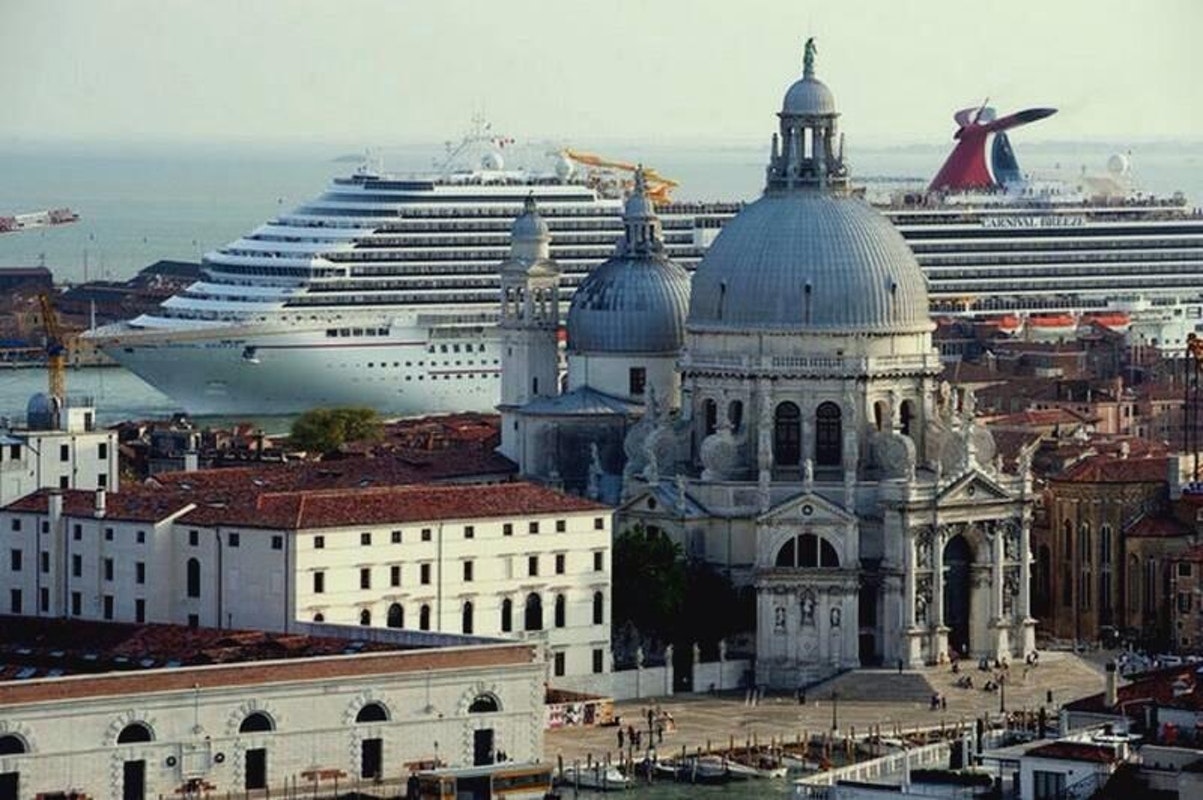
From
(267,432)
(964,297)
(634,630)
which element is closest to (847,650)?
(634,630)

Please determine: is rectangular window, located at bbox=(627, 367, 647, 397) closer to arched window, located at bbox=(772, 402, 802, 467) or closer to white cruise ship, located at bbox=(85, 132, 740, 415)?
arched window, located at bbox=(772, 402, 802, 467)

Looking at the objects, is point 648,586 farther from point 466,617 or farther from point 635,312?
point 635,312

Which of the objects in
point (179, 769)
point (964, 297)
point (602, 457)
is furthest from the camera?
point (964, 297)

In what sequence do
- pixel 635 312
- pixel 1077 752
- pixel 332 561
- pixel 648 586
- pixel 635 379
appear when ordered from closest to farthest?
pixel 1077 752 → pixel 332 561 → pixel 648 586 → pixel 635 312 → pixel 635 379

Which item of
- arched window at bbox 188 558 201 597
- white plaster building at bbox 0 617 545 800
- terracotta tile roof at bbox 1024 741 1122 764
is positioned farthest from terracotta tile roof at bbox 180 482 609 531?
terracotta tile roof at bbox 1024 741 1122 764

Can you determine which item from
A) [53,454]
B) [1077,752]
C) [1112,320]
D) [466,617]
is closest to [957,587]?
[466,617]

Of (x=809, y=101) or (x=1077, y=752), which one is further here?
(x=809, y=101)

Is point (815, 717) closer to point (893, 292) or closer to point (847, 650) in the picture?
point (847, 650)
